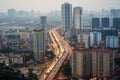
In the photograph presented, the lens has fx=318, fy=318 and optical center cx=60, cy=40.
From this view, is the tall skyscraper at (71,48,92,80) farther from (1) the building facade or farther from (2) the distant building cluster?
(1) the building facade

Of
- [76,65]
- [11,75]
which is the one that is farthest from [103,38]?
[11,75]

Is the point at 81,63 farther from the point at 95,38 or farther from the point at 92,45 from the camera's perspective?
the point at 95,38

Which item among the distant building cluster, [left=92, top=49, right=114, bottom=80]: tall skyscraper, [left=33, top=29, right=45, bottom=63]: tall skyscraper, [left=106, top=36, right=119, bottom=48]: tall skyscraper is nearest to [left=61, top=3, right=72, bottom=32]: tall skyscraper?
the distant building cluster

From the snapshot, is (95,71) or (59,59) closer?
(95,71)

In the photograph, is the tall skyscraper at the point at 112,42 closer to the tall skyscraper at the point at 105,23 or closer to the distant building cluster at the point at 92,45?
the distant building cluster at the point at 92,45

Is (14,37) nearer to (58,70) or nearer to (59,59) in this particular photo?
(59,59)

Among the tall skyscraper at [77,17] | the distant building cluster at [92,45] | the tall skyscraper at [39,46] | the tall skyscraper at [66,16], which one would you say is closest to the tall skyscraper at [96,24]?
the distant building cluster at [92,45]

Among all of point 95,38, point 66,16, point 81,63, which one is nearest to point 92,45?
point 95,38
